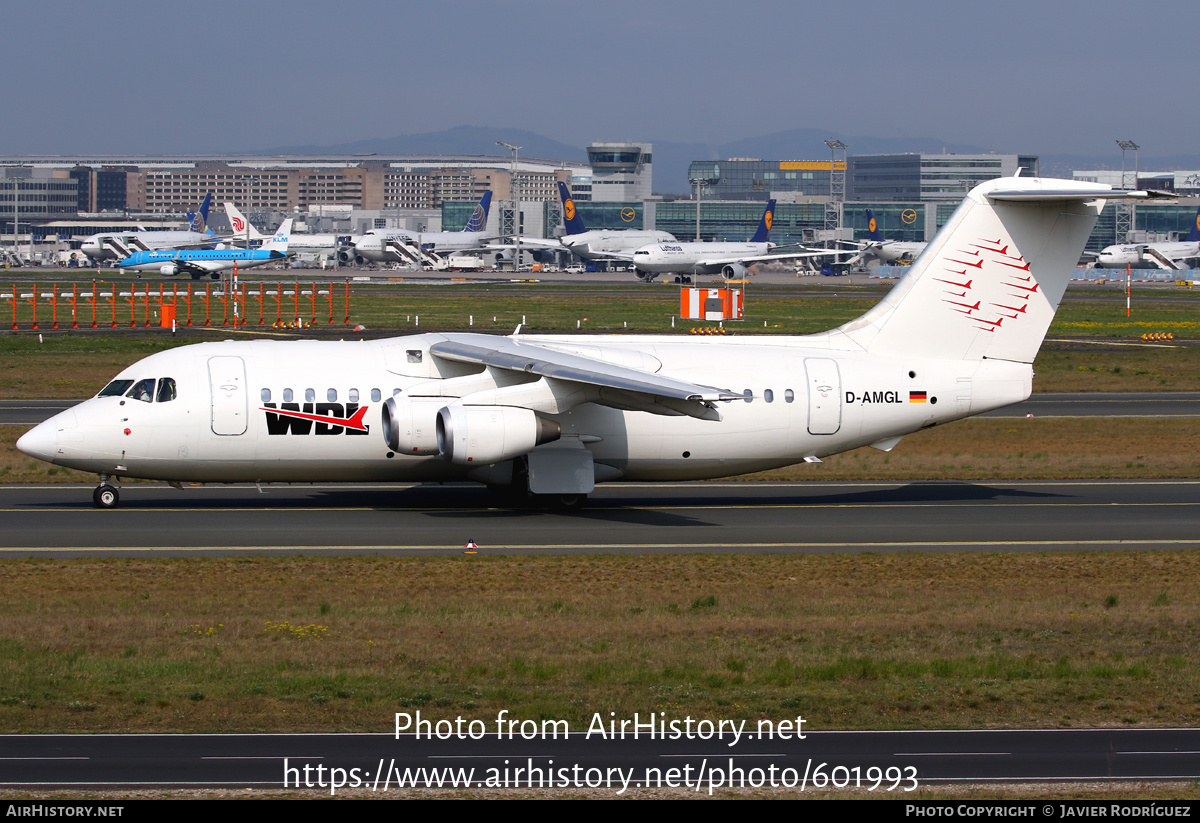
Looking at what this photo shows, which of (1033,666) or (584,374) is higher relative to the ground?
(584,374)

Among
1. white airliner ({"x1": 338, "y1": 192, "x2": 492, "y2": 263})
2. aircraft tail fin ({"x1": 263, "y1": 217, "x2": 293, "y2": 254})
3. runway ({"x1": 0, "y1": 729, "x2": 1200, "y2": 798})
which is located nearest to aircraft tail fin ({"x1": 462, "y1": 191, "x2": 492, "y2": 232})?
white airliner ({"x1": 338, "y1": 192, "x2": 492, "y2": 263})

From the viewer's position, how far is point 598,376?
83.8ft

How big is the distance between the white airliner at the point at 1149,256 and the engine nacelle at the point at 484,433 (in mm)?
139602

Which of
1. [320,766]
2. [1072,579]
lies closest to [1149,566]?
[1072,579]

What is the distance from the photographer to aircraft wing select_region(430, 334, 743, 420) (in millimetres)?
24953

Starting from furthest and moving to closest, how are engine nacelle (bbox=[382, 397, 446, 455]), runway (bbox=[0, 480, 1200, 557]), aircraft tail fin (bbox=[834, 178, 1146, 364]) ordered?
aircraft tail fin (bbox=[834, 178, 1146, 364]), engine nacelle (bbox=[382, 397, 446, 455]), runway (bbox=[0, 480, 1200, 557])

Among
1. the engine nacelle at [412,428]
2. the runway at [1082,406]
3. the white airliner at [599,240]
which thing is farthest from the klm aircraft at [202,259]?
the engine nacelle at [412,428]

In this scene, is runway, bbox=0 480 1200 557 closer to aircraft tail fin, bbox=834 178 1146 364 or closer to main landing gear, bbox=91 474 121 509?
main landing gear, bbox=91 474 121 509

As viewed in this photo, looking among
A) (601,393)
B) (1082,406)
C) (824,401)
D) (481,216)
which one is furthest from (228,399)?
(481,216)

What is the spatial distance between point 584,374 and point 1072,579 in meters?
9.60

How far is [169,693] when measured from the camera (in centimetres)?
1461

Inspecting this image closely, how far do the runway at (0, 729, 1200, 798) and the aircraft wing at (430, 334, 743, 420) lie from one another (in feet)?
38.2
